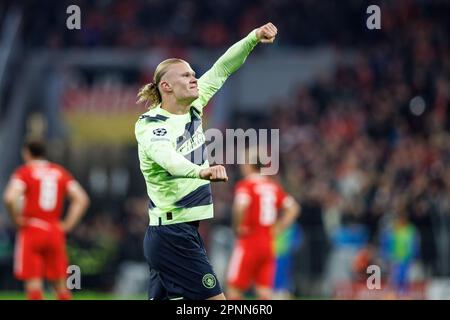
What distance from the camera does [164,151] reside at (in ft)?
24.6

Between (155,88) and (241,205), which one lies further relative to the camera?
(241,205)

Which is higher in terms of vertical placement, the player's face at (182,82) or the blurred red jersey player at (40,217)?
the player's face at (182,82)

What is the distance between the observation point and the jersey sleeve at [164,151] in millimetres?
7301

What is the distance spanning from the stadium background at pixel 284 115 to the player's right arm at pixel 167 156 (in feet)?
34.7

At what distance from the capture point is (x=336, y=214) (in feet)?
62.7

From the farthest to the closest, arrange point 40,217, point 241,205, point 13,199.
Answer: point 241,205 < point 40,217 < point 13,199

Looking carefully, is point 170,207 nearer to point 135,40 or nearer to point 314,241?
point 314,241

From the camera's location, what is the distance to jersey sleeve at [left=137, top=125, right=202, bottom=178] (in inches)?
287

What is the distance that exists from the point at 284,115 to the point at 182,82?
52.5 feet

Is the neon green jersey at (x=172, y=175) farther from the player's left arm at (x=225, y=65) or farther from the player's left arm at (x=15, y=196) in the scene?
the player's left arm at (x=15, y=196)
